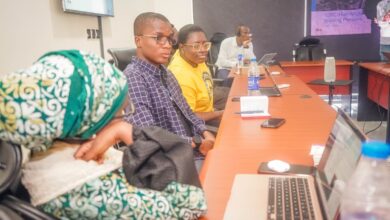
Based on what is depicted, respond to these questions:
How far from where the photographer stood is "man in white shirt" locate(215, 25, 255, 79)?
5.37 metres

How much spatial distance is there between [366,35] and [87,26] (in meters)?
4.87

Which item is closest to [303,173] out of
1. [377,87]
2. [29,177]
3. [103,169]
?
[103,169]

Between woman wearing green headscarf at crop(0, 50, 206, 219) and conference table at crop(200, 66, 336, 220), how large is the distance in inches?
9.7

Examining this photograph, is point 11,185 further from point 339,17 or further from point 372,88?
point 339,17

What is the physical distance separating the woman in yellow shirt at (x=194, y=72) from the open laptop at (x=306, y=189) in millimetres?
1278

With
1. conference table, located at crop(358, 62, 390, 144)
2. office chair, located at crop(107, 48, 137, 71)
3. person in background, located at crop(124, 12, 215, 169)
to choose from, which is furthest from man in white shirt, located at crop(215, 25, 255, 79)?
person in background, located at crop(124, 12, 215, 169)

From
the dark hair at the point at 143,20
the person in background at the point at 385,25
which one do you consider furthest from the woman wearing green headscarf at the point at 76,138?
the person in background at the point at 385,25

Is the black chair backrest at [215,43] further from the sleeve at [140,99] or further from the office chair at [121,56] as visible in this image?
the sleeve at [140,99]

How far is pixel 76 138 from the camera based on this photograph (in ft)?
2.47

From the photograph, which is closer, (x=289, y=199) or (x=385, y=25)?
(x=289, y=199)

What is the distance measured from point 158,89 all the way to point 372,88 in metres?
3.55

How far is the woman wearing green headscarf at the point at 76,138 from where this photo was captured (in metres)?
0.63

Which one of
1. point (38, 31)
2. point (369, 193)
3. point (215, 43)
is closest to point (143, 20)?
point (38, 31)

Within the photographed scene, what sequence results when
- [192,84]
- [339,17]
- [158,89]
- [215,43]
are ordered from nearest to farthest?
1. [158,89]
2. [192,84]
3. [215,43]
4. [339,17]
